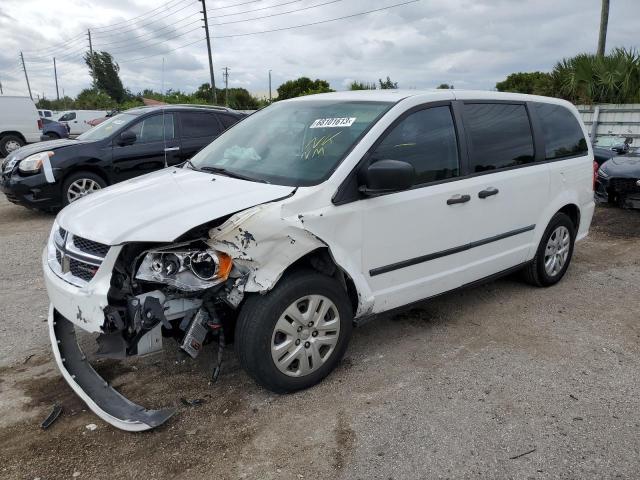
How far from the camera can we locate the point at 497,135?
163 inches

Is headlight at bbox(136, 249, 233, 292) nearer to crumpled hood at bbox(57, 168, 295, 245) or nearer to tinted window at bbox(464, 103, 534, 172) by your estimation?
crumpled hood at bbox(57, 168, 295, 245)

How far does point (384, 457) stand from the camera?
2621 mm

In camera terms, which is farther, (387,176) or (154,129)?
(154,129)

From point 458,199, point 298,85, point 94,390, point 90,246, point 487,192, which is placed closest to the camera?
point 90,246

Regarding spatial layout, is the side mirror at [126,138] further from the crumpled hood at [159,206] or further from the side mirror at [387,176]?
the side mirror at [387,176]

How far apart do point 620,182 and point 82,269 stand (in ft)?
25.9

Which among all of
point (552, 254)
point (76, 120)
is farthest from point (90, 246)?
point (76, 120)

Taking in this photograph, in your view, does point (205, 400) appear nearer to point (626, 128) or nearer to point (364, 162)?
point (364, 162)

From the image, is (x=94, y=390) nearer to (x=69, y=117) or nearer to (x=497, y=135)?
(x=497, y=135)

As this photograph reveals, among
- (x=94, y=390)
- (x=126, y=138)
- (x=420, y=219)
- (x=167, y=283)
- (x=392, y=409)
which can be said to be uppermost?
(x=126, y=138)

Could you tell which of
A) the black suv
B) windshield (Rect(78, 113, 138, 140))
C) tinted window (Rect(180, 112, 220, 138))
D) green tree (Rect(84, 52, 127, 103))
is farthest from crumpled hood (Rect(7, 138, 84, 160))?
green tree (Rect(84, 52, 127, 103))

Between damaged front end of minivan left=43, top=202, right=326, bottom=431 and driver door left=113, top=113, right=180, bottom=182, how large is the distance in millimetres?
5319

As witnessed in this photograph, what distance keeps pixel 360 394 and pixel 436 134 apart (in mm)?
1844

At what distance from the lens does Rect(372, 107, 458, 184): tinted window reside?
11.3ft
